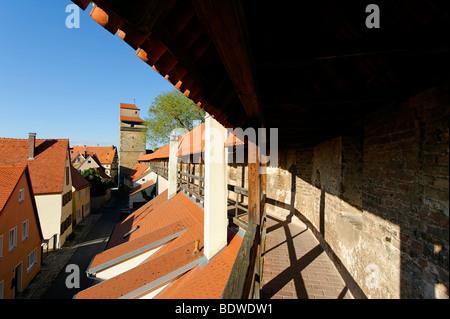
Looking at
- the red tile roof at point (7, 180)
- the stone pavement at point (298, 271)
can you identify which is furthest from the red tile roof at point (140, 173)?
the stone pavement at point (298, 271)

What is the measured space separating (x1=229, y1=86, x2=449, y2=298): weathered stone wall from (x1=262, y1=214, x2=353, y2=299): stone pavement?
27 cm

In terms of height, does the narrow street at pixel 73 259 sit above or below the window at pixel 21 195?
below

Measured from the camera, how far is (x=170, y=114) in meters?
22.8

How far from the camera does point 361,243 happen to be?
335 centimetres

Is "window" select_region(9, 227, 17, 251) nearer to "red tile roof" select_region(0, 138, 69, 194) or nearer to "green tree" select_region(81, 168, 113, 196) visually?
"red tile roof" select_region(0, 138, 69, 194)

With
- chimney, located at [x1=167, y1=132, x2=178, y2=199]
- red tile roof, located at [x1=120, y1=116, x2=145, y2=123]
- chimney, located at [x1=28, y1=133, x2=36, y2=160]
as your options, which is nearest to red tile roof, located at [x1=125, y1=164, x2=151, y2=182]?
chimney, located at [x1=28, y1=133, x2=36, y2=160]

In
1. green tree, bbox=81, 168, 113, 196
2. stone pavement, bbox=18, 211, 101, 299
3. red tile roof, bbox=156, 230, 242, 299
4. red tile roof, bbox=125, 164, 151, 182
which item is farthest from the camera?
red tile roof, bbox=125, 164, 151, 182

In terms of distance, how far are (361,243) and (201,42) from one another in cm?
373

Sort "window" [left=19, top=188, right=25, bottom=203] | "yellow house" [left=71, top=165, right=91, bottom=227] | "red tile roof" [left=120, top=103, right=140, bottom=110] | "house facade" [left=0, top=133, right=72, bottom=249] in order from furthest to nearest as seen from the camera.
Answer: "red tile roof" [left=120, top=103, right=140, bottom=110], "yellow house" [left=71, top=165, right=91, bottom=227], "house facade" [left=0, top=133, right=72, bottom=249], "window" [left=19, top=188, right=25, bottom=203]

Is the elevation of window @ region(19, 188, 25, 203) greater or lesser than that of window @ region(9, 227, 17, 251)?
greater

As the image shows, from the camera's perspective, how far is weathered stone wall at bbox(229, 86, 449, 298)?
5.95ft

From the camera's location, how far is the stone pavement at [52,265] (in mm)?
9769

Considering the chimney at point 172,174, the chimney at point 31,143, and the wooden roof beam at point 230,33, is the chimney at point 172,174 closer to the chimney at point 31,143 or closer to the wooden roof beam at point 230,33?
the wooden roof beam at point 230,33

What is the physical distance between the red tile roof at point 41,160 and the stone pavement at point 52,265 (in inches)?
158
